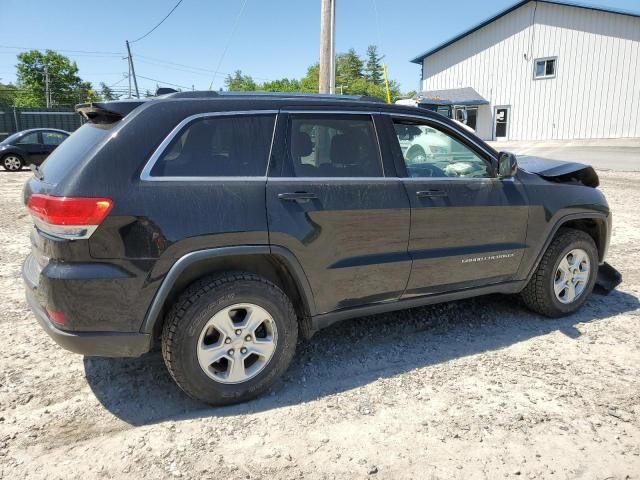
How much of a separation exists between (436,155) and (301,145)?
1222 mm

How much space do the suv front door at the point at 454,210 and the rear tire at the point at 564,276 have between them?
0.37 metres

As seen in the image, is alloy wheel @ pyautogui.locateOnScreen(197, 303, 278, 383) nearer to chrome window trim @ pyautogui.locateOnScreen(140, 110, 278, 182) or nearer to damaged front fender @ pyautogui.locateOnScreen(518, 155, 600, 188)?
chrome window trim @ pyautogui.locateOnScreen(140, 110, 278, 182)

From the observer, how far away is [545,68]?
3094 cm

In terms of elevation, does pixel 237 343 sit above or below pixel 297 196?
below

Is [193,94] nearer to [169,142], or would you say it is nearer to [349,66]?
[169,142]

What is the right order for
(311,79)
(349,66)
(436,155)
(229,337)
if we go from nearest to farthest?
1. (229,337)
2. (436,155)
3. (311,79)
4. (349,66)


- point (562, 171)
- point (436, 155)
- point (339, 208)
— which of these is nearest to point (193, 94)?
point (339, 208)

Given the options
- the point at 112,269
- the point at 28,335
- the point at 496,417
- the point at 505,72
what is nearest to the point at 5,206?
the point at 28,335

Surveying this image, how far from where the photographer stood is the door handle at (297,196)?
290 centimetres

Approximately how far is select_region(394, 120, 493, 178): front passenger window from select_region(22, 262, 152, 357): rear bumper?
2.11 metres

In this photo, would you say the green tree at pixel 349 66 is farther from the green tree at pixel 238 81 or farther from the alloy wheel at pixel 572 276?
the alloy wheel at pixel 572 276

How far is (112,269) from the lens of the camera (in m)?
2.53

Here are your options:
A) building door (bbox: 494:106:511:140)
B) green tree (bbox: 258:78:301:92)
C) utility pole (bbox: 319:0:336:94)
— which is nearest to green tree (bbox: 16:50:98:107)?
green tree (bbox: 258:78:301:92)

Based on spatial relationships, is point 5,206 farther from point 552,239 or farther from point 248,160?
point 552,239
